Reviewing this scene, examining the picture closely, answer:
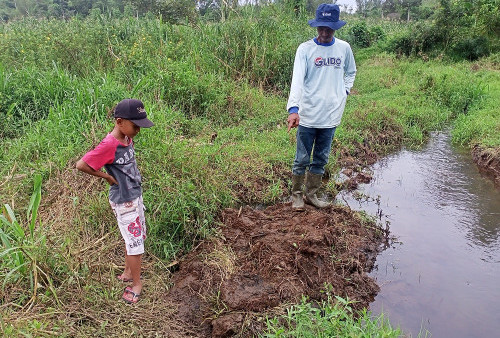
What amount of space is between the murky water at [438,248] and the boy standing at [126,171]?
192 centimetres

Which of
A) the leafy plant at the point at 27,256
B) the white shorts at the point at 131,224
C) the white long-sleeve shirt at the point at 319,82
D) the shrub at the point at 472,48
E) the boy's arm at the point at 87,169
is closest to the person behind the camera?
the boy's arm at the point at 87,169

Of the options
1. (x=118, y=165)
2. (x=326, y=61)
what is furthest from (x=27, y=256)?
(x=326, y=61)

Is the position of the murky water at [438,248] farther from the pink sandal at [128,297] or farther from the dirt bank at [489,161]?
the pink sandal at [128,297]

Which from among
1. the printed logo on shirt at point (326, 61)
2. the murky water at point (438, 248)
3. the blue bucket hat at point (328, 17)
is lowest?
the murky water at point (438, 248)

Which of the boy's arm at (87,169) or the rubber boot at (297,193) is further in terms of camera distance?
the rubber boot at (297,193)

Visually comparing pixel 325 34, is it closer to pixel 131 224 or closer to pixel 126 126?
pixel 126 126

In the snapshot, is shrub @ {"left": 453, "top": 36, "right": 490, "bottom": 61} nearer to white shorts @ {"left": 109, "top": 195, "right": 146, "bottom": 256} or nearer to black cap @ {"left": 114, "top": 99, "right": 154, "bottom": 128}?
black cap @ {"left": 114, "top": 99, "right": 154, "bottom": 128}

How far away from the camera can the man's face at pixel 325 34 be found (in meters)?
3.57

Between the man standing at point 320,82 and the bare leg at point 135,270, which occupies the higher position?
the man standing at point 320,82

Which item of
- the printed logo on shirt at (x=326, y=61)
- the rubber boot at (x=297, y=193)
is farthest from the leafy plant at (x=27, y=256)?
the printed logo on shirt at (x=326, y=61)

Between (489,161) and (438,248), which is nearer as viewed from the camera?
(438,248)

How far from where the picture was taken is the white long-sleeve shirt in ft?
12.0

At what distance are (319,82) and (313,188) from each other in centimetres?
116

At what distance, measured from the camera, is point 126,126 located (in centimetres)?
254
